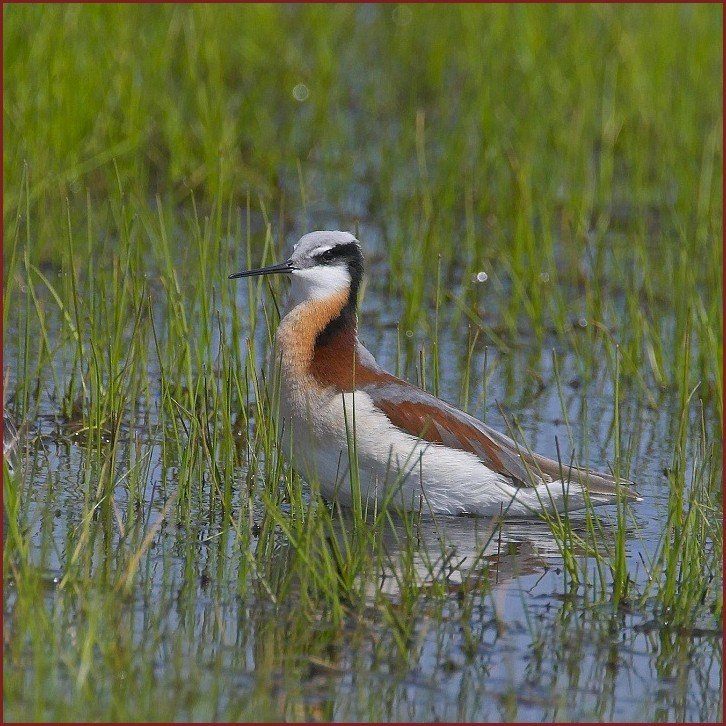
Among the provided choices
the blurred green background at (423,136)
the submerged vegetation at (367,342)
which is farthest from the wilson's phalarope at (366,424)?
the blurred green background at (423,136)

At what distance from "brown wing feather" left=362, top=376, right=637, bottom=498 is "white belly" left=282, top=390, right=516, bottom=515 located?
0.14 feet

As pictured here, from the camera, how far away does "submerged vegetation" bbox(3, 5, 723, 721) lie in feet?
15.7

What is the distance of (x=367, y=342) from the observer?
923cm

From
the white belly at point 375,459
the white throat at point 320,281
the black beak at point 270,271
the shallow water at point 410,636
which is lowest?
the shallow water at point 410,636

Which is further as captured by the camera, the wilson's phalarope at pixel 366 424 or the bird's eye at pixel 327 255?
the bird's eye at pixel 327 255

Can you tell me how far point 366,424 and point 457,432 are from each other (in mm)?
488

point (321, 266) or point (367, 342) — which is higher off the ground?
point (321, 266)

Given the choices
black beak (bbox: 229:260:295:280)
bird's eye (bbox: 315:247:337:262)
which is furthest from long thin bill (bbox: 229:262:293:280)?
bird's eye (bbox: 315:247:337:262)

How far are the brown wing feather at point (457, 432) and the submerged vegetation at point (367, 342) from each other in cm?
15

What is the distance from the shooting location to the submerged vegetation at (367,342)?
4777mm

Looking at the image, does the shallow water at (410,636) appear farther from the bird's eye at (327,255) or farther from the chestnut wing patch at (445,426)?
the bird's eye at (327,255)

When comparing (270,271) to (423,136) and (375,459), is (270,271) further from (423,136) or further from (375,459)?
(423,136)

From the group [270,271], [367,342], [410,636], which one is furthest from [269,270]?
[367,342]

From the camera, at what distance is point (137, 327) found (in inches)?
259
